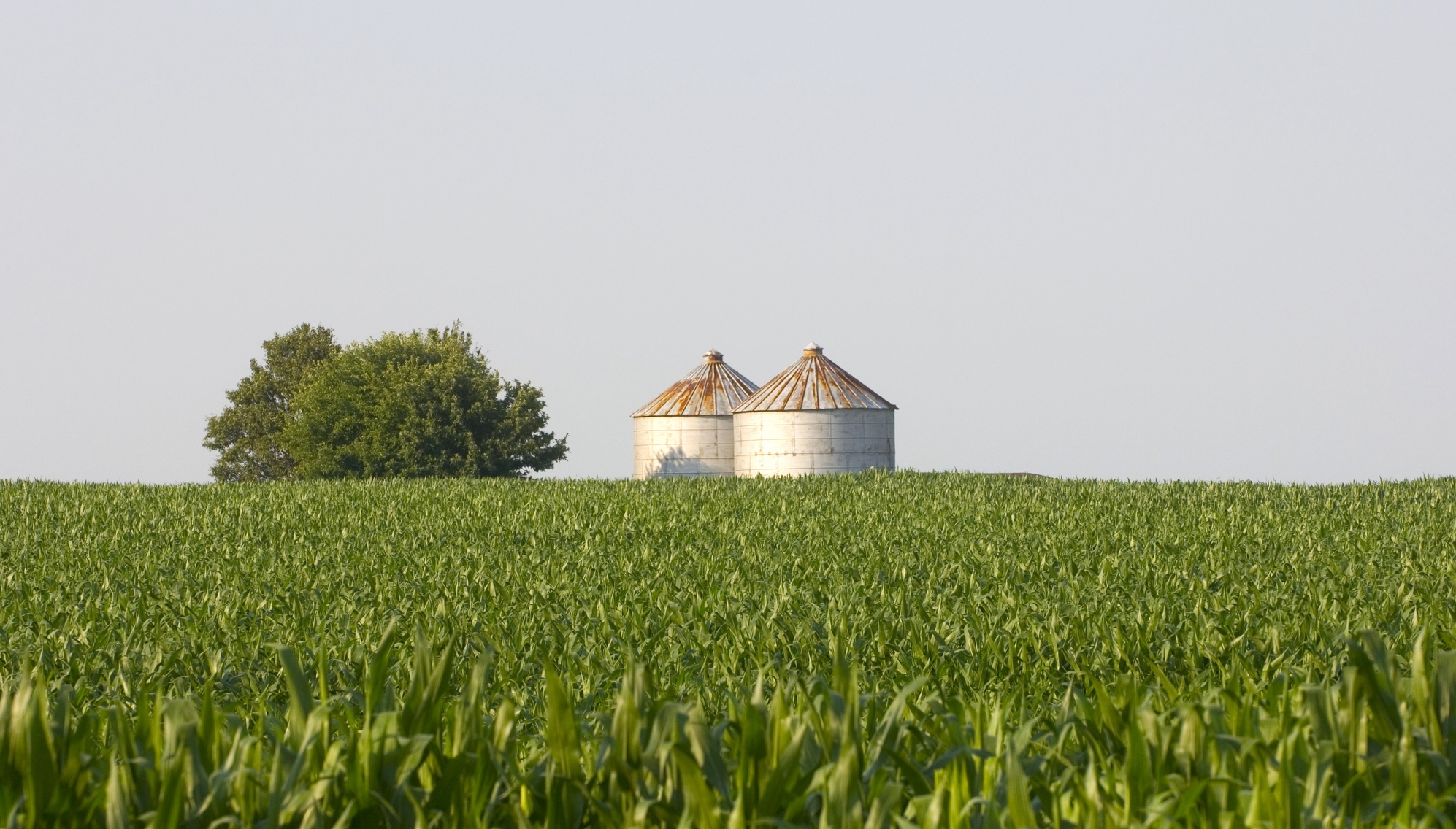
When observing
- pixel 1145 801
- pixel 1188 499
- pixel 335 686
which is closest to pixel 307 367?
pixel 1188 499

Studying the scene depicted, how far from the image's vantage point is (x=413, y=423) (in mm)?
53406

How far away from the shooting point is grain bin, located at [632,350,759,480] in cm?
4934

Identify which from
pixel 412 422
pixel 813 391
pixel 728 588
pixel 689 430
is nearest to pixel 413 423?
pixel 412 422

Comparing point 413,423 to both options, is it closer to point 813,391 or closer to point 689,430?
point 689,430

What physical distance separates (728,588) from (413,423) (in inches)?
1830

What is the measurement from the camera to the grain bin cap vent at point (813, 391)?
44.5 m

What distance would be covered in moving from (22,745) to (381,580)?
7.15 metres

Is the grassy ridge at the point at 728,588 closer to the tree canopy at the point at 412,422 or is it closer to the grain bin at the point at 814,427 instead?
the grain bin at the point at 814,427

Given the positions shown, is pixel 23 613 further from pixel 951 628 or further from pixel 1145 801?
pixel 1145 801

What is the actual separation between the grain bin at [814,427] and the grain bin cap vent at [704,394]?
3.66 m

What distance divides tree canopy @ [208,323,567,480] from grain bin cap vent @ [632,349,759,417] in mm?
7707

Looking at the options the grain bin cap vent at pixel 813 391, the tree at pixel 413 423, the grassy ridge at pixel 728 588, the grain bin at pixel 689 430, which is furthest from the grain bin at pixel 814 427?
the grassy ridge at pixel 728 588

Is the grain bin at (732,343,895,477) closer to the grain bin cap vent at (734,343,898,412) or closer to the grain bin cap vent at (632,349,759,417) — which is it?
the grain bin cap vent at (734,343,898,412)

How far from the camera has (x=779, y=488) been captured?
71.3ft
